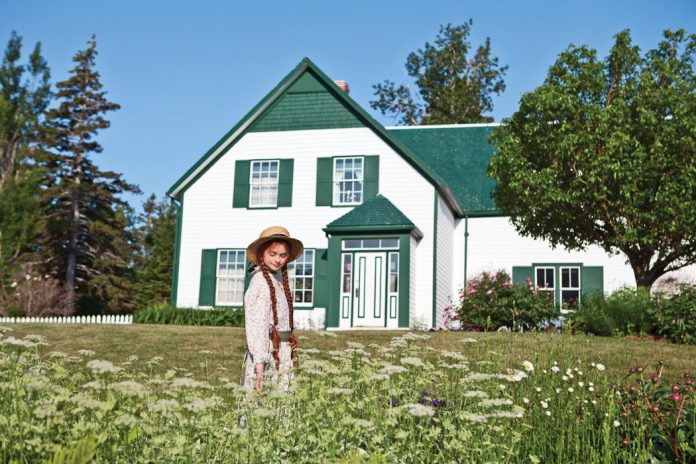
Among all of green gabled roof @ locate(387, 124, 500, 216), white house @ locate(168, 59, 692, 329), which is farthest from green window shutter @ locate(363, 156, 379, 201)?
green gabled roof @ locate(387, 124, 500, 216)

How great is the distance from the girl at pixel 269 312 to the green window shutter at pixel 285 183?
13998mm

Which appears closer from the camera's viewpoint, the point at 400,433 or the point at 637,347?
the point at 400,433

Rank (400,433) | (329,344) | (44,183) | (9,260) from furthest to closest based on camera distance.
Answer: (44,183), (9,260), (329,344), (400,433)

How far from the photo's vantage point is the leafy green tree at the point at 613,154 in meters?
15.8

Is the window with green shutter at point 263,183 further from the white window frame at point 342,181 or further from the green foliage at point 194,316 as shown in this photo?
the green foliage at point 194,316

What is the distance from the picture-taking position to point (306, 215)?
20.1 metres

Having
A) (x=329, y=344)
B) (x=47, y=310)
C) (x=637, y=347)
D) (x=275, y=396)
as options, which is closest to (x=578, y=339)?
(x=637, y=347)

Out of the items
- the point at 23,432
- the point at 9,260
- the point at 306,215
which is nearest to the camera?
the point at 23,432

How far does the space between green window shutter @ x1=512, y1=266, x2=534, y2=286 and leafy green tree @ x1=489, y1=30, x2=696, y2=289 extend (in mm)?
2798

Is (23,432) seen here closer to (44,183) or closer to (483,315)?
(483,315)

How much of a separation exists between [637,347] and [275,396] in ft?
34.3

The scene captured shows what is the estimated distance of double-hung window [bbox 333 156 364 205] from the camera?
1997 centimetres

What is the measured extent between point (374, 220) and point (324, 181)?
215cm

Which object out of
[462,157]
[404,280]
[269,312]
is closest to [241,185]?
[404,280]
